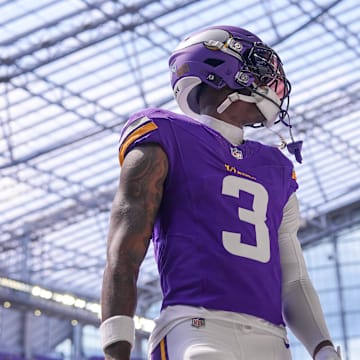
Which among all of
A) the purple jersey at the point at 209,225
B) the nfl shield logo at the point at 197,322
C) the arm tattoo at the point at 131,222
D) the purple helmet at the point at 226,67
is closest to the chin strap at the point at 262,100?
the purple helmet at the point at 226,67

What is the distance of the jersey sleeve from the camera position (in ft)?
9.88

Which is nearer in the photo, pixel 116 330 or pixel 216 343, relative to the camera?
pixel 116 330

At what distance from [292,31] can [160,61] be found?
3.24 m

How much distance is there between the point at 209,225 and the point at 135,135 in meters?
0.34

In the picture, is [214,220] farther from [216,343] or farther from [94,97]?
[94,97]

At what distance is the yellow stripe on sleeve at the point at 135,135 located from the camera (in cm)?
301

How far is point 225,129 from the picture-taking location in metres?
3.32

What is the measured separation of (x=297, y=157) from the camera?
3455 millimetres

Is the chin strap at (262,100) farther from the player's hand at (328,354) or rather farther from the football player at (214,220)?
the player's hand at (328,354)

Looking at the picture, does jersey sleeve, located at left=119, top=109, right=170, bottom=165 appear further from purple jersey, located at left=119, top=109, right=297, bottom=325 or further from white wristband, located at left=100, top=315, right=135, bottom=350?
white wristband, located at left=100, top=315, right=135, bottom=350

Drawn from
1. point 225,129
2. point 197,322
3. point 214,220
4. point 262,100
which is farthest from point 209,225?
point 262,100

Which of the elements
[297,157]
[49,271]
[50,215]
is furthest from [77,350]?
[297,157]

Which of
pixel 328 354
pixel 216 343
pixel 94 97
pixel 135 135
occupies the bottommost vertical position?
pixel 94 97

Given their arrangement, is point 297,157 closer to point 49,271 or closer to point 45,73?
point 45,73
